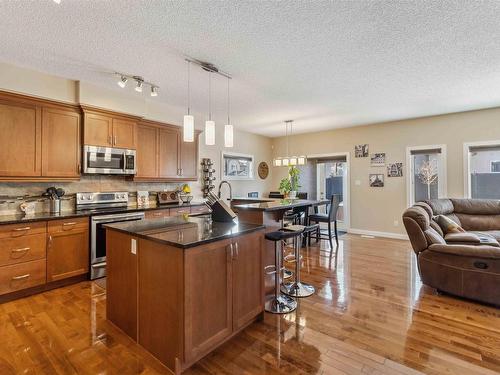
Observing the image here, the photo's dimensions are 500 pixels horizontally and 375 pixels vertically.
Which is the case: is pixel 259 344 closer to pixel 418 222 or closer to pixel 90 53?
pixel 418 222

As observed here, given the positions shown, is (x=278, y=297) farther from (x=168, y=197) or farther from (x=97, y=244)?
(x=168, y=197)

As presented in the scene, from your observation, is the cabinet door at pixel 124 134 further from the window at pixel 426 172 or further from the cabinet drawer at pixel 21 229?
the window at pixel 426 172

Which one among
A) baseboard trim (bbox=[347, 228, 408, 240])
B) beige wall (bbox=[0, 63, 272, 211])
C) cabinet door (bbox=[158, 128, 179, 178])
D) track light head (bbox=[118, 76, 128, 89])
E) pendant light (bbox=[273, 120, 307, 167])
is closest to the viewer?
beige wall (bbox=[0, 63, 272, 211])

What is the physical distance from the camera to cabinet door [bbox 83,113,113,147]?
371cm

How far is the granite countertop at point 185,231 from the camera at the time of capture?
5.86ft

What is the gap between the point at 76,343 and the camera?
6.90ft

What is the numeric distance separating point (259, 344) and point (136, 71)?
3.38m

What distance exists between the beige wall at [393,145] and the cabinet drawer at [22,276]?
614cm

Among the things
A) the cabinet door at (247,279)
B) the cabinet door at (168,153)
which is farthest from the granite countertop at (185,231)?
the cabinet door at (168,153)

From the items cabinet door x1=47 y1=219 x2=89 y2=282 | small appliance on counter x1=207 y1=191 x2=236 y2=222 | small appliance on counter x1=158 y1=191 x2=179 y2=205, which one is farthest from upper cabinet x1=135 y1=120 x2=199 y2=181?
small appliance on counter x1=207 y1=191 x2=236 y2=222

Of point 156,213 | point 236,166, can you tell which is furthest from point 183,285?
point 236,166

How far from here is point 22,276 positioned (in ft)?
9.69

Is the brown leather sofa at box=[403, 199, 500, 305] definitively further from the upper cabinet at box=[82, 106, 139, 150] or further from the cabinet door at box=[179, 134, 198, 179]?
the upper cabinet at box=[82, 106, 139, 150]

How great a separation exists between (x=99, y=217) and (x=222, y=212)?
196cm
